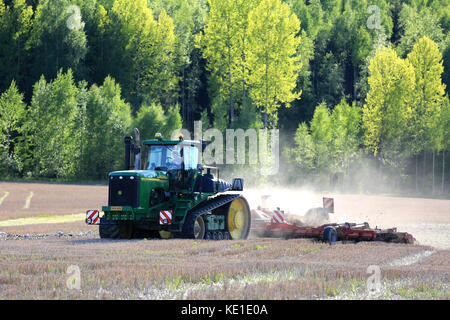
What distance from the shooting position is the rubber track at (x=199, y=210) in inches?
814

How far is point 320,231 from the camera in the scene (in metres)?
22.3

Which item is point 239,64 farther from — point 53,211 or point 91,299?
point 91,299

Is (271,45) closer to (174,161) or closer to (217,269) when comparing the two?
(174,161)

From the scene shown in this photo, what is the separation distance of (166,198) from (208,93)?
62282 millimetres

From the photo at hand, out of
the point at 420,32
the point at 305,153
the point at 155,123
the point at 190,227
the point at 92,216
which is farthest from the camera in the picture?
the point at 420,32

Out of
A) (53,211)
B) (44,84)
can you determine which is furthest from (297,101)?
(53,211)

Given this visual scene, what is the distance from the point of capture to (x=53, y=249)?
17281mm

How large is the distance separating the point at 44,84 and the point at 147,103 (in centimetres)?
1209

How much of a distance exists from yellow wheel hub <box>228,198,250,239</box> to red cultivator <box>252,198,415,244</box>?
3.55ft

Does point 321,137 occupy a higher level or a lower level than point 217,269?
higher

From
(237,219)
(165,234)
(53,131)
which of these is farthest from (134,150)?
(53,131)

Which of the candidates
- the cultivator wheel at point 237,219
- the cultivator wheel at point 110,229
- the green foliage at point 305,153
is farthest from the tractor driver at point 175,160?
the green foliage at point 305,153

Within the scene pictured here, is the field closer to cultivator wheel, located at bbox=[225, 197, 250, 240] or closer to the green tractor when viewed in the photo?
the green tractor

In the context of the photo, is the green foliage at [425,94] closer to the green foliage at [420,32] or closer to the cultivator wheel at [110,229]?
the green foliage at [420,32]
